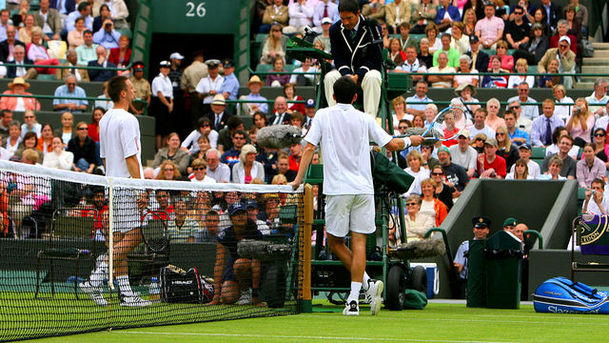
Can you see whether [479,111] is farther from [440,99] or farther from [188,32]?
[188,32]

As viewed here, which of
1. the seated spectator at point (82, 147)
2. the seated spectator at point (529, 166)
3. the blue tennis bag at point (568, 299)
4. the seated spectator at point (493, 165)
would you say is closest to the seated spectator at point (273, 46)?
the seated spectator at point (82, 147)

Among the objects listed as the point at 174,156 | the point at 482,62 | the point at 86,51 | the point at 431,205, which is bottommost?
the point at 431,205

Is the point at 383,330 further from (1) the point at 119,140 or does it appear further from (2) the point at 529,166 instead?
(2) the point at 529,166

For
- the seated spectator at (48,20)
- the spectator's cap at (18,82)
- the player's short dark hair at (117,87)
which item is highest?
the seated spectator at (48,20)

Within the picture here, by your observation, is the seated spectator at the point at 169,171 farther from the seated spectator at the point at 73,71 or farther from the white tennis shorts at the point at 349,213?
the white tennis shorts at the point at 349,213

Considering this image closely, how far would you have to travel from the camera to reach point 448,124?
11391 mm

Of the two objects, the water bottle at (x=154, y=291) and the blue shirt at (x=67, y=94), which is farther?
the blue shirt at (x=67, y=94)

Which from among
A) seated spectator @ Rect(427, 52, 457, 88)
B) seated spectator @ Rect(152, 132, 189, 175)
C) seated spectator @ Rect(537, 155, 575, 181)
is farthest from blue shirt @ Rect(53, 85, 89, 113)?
seated spectator @ Rect(537, 155, 575, 181)

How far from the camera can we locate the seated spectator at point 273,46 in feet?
77.9

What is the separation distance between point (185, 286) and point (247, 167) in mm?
7718

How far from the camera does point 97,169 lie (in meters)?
18.0

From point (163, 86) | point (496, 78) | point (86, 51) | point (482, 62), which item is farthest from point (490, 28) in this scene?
point (86, 51)

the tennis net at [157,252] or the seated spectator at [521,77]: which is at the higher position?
the seated spectator at [521,77]

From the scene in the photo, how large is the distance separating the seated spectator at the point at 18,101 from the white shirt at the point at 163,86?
2.54m
